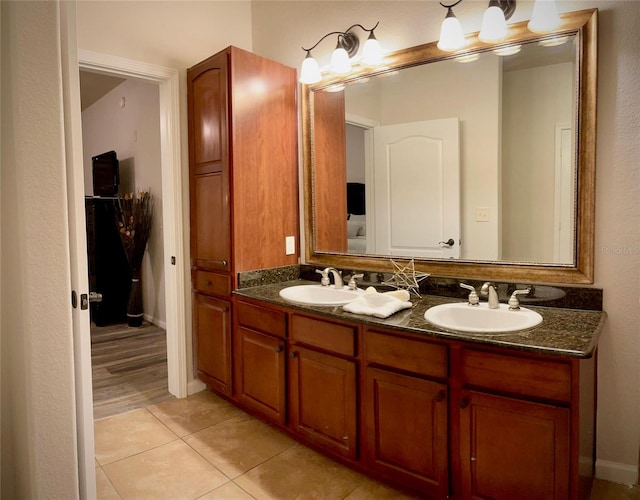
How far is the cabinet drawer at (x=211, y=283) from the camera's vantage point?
259cm

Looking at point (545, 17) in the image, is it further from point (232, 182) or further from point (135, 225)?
point (135, 225)

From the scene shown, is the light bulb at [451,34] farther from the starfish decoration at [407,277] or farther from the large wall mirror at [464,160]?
the starfish decoration at [407,277]

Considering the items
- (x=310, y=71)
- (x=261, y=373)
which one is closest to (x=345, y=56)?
(x=310, y=71)

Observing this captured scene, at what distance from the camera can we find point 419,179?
2346mm

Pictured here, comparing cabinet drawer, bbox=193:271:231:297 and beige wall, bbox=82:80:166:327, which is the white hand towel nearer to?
cabinet drawer, bbox=193:271:231:297

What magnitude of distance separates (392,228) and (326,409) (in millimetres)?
A: 1049

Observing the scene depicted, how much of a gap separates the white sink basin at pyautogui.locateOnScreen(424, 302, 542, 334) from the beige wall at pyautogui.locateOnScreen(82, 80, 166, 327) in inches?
136

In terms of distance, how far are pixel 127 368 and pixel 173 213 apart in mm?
1464

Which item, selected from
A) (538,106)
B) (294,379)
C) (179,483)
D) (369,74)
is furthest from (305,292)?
(538,106)

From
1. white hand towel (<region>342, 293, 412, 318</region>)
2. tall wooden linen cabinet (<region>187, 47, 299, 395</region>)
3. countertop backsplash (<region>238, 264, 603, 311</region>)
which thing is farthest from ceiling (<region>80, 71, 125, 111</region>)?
white hand towel (<region>342, 293, 412, 318</region>)

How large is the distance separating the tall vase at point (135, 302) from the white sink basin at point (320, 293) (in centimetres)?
283

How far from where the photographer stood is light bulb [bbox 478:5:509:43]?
6.19 ft

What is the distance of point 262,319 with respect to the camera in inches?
91.7

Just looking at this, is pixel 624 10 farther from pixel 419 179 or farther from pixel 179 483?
pixel 179 483
